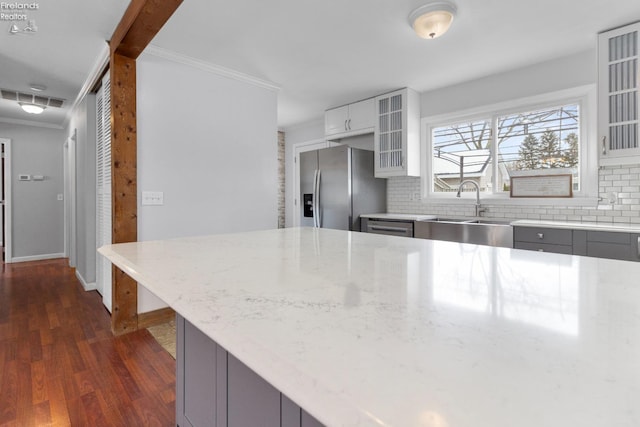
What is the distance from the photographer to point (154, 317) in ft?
9.17

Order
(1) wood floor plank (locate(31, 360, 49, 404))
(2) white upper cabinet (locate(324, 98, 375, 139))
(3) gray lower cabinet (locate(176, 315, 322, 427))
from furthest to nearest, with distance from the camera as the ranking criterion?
(2) white upper cabinet (locate(324, 98, 375, 139))
(1) wood floor plank (locate(31, 360, 49, 404))
(3) gray lower cabinet (locate(176, 315, 322, 427))

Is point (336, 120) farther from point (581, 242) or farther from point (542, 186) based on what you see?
point (581, 242)

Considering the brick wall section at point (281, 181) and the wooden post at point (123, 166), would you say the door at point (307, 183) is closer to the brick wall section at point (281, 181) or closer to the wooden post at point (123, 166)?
the brick wall section at point (281, 181)

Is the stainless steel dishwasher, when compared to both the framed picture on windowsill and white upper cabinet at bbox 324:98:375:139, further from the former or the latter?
white upper cabinet at bbox 324:98:375:139

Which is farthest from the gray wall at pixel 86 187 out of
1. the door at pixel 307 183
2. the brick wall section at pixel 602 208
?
the brick wall section at pixel 602 208

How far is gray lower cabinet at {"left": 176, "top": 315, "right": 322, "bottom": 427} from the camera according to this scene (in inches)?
31.3

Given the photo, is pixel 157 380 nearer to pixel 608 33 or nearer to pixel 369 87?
pixel 369 87

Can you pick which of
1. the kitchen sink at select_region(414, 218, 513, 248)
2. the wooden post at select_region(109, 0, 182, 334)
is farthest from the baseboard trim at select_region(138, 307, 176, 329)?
the kitchen sink at select_region(414, 218, 513, 248)

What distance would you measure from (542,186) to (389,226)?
4.92 ft

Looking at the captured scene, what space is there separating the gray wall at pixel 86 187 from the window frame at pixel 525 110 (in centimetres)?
384

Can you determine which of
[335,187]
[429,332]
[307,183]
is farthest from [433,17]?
[307,183]

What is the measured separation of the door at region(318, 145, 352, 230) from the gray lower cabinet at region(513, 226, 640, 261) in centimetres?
179

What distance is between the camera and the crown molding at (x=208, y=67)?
108 inches

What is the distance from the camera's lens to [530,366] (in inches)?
15.2
